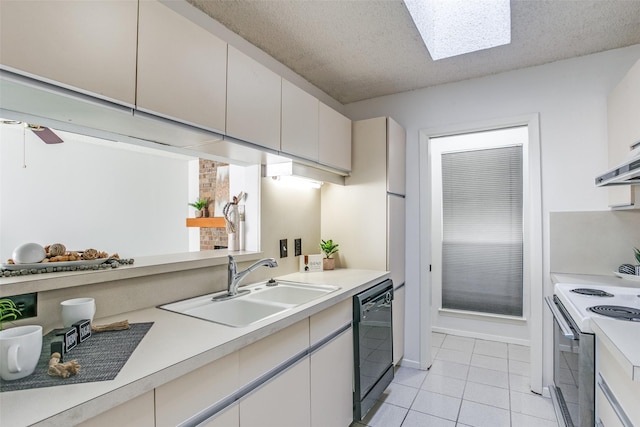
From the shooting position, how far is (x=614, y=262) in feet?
7.48

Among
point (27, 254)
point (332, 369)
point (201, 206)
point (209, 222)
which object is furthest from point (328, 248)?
point (27, 254)

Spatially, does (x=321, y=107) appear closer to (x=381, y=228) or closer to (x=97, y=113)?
(x=381, y=228)

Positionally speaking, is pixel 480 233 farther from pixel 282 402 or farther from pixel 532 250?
pixel 282 402

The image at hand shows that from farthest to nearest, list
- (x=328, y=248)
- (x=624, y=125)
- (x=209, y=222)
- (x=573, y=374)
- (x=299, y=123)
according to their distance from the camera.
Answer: (x=328, y=248) < (x=209, y=222) < (x=299, y=123) < (x=624, y=125) < (x=573, y=374)

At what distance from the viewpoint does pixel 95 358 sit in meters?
0.95

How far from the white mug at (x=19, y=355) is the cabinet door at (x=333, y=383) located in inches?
43.8

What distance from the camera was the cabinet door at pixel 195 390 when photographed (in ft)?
3.06

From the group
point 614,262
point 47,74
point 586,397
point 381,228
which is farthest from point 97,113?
point 614,262

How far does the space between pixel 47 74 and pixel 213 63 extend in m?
0.67

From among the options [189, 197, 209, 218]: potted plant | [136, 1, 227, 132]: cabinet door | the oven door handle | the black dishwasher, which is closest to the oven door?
the oven door handle

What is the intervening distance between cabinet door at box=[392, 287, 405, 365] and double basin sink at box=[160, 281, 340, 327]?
104cm

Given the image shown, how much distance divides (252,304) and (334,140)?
139cm

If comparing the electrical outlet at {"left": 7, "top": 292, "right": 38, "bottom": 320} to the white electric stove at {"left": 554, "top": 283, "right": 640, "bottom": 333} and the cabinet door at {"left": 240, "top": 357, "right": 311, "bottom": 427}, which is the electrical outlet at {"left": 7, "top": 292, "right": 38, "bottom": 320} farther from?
the white electric stove at {"left": 554, "top": 283, "right": 640, "bottom": 333}

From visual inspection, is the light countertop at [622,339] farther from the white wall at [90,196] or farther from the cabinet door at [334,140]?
the white wall at [90,196]
